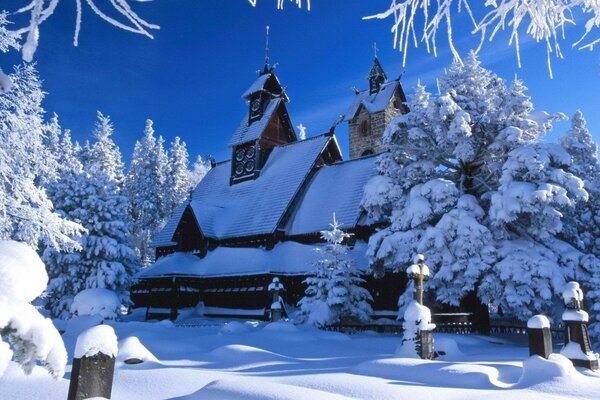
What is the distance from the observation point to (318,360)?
10.2m

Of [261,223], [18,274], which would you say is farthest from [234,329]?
[18,274]

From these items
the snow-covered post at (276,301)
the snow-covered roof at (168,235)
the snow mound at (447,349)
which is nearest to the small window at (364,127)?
the snow-covered roof at (168,235)

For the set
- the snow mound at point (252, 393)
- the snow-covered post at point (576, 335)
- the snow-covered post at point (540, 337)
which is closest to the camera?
the snow mound at point (252, 393)

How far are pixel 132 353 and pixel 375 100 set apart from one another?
35443mm

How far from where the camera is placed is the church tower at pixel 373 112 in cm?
3809

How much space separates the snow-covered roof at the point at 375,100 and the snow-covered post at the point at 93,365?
37.1m

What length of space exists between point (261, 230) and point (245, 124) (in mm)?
11621

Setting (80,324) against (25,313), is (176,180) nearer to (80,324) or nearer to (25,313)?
(80,324)

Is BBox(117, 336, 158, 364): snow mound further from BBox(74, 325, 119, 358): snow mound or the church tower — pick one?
the church tower

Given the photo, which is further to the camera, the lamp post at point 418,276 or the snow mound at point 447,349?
the lamp post at point 418,276

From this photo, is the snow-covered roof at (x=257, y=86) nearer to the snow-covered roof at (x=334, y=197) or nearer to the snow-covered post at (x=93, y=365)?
the snow-covered roof at (x=334, y=197)

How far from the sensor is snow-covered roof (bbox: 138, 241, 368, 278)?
22938 mm

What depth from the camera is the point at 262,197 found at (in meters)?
28.9

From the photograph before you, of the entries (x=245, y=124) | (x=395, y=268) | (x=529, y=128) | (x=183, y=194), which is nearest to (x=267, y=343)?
(x=395, y=268)
